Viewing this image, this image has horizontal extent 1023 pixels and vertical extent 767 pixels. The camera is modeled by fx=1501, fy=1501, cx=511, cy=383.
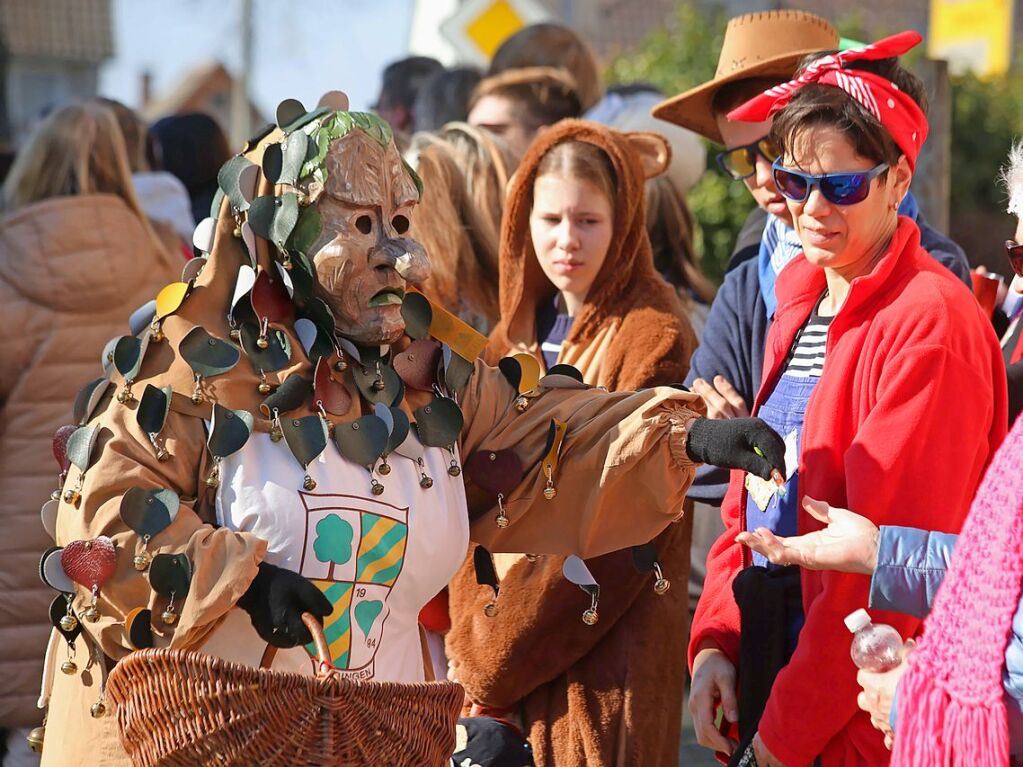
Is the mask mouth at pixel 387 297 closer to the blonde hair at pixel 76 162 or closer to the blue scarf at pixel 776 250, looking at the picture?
the blue scarf at pixel 776 250

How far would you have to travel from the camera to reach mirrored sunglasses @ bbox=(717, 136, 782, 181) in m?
3.71

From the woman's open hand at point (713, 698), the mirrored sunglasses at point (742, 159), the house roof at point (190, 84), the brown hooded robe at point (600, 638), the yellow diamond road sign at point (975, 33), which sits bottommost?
the house roof at point (190, 84)

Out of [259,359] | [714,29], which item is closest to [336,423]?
[259,359]

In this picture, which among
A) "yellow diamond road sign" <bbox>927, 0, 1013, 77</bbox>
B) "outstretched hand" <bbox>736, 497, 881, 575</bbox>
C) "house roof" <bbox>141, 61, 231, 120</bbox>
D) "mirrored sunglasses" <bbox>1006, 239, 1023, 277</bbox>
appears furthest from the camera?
"house roof" <bbox>141, 61, 231, 120</bbox>

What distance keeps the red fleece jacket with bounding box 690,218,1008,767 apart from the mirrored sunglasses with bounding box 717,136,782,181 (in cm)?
87

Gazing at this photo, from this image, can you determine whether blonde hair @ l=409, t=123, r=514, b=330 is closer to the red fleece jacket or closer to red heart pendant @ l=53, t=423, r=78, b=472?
red heart pendant @ l=53, t=423, r=78, b=472

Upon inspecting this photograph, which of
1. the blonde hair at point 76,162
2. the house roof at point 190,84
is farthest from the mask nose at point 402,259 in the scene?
the house roof at point 190,84

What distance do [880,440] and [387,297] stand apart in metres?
0.97

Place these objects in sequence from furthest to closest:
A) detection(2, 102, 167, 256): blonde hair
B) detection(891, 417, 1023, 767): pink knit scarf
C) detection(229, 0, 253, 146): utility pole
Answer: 1. detection(229, 0, 253, 146): utility pole
2. detection(2, 102, 167, 256): blonde hair
3. detection(891, 417, 1023, 767): pink knit scarf

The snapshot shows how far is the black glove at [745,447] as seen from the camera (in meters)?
2.71

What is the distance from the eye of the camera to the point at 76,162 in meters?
5.09

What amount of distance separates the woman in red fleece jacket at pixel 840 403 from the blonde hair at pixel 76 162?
8.49ft

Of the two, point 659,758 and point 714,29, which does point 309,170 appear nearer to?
point 659,758

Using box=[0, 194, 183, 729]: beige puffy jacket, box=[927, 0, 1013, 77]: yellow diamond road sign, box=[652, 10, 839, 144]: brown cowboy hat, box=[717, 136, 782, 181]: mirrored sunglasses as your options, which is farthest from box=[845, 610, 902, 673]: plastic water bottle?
box=[927, 0, 1013, 77]: yellow diamond road sign
